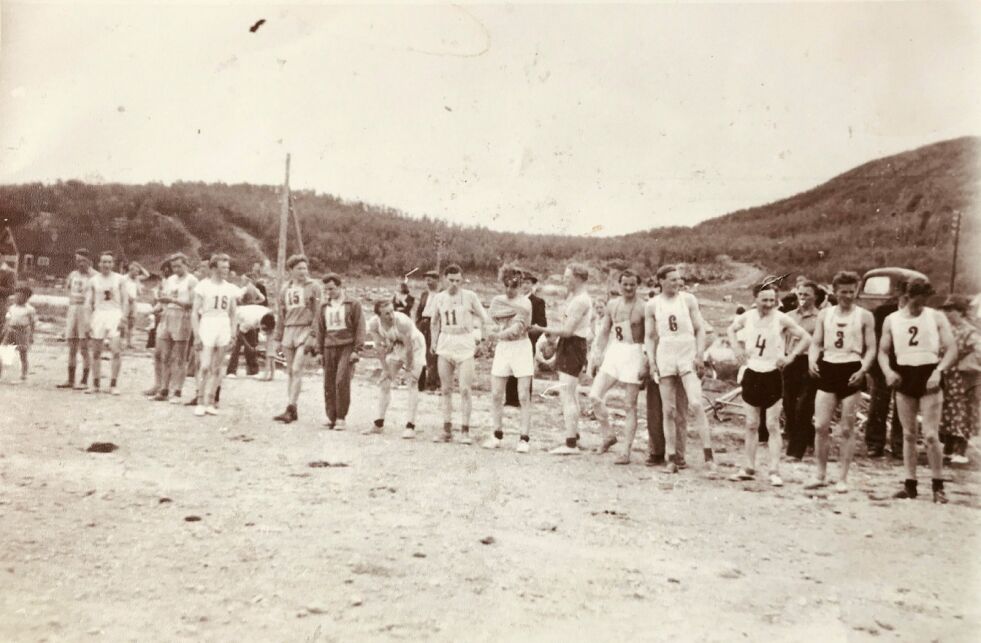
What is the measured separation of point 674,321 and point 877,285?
205 inches

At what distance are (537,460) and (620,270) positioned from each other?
1962 mm

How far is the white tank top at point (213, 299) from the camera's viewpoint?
8500 mm

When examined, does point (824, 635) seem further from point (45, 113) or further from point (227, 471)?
point (45, 113)

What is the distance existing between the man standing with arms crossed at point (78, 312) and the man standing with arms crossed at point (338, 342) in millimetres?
3305

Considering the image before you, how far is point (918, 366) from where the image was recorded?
5738mm

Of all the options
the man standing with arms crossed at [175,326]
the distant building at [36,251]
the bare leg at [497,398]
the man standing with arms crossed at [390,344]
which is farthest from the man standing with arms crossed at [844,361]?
the distant building at [36,251]

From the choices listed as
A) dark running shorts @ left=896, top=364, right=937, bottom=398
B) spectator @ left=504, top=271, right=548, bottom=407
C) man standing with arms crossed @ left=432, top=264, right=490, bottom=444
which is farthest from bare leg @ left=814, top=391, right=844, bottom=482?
man standing with arms crossed @ left=432, top=264, right=490, bottom=444

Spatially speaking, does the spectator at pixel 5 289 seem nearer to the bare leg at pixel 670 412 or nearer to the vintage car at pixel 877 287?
the bare leg at pixel 670 412

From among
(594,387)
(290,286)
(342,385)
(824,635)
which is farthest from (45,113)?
(824,635)

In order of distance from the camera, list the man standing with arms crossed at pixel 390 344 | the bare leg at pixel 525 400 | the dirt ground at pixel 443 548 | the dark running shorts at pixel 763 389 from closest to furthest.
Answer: the dirt ground at pixel 443 548 < the dark running shorts at pixel 763 389 < the bare leg at pixel 525 400 < the man standing with arms crossed at pixel 390 344

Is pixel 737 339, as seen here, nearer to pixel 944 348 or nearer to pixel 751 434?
pixel 751 434

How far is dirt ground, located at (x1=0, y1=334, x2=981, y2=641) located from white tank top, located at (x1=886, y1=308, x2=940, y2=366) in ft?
3.37

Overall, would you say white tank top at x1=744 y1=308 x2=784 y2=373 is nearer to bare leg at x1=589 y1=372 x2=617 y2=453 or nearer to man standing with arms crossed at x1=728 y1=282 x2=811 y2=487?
man standing with arms crossed at x1=728 y1=282 x2=811 y2=487

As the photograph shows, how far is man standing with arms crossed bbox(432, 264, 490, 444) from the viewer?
7691 mm
